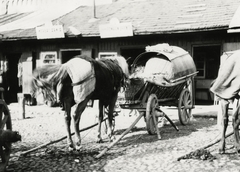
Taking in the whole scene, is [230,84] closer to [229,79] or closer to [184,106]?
[229,79]

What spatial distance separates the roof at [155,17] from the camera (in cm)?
1227

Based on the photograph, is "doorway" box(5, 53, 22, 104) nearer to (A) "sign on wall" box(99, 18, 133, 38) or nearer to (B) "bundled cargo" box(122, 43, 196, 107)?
(A) "sign on wall" box(99, 18, 133, 38)

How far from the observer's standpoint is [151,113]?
7820 millimetres

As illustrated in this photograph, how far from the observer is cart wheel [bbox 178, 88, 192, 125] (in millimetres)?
9383

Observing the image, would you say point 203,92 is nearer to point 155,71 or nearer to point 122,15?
point 122,15

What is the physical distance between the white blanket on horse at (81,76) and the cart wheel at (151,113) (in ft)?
6.33

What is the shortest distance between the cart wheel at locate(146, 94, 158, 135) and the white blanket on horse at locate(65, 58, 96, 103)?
193 centimetres

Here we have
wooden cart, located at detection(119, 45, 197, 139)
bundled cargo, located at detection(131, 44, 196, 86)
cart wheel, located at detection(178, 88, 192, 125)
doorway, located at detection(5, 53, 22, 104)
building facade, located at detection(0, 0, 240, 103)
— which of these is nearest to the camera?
wooden cart, located at detection(119, 45, 197, 139)

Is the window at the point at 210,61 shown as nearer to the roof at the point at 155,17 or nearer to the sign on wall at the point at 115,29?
the roof at the point at 155,17

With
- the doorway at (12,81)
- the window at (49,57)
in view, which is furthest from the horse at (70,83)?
the doorway at (12,81)

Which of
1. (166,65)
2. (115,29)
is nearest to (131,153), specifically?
(166,65)

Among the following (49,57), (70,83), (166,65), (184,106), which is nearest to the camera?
(70,83)

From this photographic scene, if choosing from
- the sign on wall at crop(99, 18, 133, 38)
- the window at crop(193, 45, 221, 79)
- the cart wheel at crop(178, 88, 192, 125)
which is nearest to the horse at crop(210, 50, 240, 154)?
the cart wheel at crop(178, 88, 192, 125)

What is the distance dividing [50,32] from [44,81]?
9162 mm
